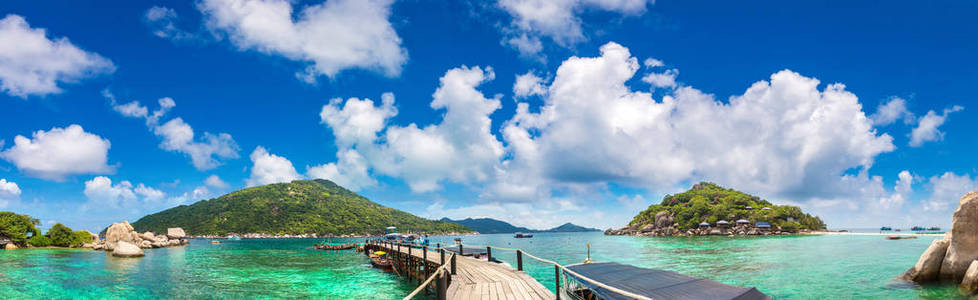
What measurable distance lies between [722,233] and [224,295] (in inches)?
5809

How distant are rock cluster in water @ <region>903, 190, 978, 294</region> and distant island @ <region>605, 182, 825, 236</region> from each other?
121 metres

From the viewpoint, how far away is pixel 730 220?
141750 mm

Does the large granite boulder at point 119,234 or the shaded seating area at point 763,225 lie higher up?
the large granite boulder at point 119,234

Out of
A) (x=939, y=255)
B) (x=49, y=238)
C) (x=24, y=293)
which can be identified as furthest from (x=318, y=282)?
(x=49, y=238)

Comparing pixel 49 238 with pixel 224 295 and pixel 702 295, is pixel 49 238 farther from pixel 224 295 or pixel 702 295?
pixel 702 295

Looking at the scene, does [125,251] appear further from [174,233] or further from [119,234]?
[174,233]

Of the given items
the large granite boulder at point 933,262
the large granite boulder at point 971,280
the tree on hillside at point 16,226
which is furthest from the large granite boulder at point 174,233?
the large granite boulder at point 971,280

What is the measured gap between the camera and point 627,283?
13.2 meters

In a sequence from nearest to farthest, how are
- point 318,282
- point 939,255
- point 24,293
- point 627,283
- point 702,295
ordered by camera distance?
point 702,295 → point 627,283 → point 939,255 → point 24,293 → point 318,282

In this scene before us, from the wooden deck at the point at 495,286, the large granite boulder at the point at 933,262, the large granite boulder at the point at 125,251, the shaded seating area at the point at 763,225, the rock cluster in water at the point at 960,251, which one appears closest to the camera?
the wooden deck at the point at 495,286

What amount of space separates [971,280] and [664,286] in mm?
20274

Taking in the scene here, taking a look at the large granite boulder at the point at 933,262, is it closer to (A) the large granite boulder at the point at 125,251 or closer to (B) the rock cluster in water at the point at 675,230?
(A) the large granite boulder at the point at 125,251

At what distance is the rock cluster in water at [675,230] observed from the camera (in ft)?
419

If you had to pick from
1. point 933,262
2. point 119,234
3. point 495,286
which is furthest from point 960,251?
point 119,234
